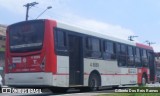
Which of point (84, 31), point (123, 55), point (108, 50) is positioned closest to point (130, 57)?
point (123, 55)

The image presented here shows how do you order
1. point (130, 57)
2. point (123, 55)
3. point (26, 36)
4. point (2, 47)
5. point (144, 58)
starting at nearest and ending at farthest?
point (26, 36), point (123, 55), point (130, 57), point (144, 58), point (2, 47)

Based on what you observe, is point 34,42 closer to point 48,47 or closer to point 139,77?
point 48,47

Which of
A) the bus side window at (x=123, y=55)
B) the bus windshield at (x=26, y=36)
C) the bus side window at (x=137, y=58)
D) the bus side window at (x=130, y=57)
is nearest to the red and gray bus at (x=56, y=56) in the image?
the bus windshield at (x=26, y=36)

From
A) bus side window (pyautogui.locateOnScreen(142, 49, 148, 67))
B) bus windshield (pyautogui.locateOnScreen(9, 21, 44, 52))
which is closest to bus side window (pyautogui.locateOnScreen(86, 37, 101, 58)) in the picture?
bus windshield (pyautogui.locateOnScreen(9, 21, 44, 52))

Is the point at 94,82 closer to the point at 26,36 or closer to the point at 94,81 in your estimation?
the point at 94,81

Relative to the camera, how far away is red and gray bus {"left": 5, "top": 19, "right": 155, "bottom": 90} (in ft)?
50.5

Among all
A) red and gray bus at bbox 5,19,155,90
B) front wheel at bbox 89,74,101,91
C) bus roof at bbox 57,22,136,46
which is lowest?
front wheel at bbox 89,74,101,91

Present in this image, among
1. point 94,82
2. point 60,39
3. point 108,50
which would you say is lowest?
point 94,82

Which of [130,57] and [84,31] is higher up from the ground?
[84,31]

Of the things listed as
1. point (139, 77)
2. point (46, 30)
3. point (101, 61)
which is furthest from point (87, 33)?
point (139, 77)

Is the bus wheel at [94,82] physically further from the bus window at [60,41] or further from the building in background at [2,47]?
the building in background at [2,47]

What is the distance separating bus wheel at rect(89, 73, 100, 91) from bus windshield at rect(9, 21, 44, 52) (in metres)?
4.07

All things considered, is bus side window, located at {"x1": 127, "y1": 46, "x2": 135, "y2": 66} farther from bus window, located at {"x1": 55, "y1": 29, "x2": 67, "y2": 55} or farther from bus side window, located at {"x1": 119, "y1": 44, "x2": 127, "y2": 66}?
bus window, located at {"x1": 55, "y1": 29, "x2": 67, "y2": 55}

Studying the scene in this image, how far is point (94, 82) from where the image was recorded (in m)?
18.8
